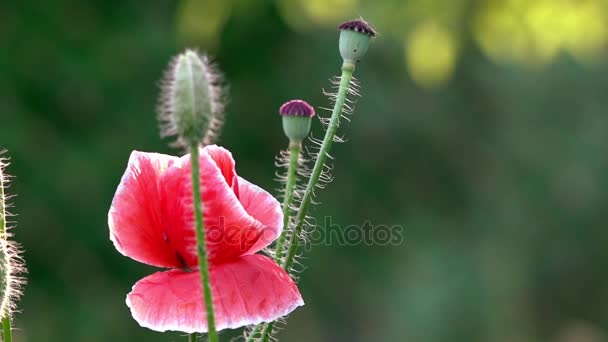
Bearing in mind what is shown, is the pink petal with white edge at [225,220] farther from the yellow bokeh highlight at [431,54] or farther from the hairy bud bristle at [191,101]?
the yellow bokeh highlight at [431,54]

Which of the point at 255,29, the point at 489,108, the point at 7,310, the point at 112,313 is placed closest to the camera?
the point at 7,310

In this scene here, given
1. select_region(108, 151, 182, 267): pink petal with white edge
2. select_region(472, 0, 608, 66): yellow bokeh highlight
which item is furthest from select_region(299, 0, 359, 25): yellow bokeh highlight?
select_region(108, 151, 182, 267): pink petal with white edge

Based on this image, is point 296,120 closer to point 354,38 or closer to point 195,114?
point 354,38

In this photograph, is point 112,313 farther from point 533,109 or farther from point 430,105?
point 533,109

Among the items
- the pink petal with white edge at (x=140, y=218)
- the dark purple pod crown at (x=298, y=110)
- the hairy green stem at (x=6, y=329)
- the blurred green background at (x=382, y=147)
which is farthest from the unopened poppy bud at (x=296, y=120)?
the blurred green background at (x=382, y=147)

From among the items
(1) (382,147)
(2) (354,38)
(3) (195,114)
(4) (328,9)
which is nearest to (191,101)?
(3) (195,114)

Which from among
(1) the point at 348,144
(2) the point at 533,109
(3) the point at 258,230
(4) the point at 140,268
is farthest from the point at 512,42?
(3) the point at 258,230

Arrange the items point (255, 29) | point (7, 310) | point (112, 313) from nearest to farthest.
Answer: point (7, 310), point (112, 313), point (255, 29)
